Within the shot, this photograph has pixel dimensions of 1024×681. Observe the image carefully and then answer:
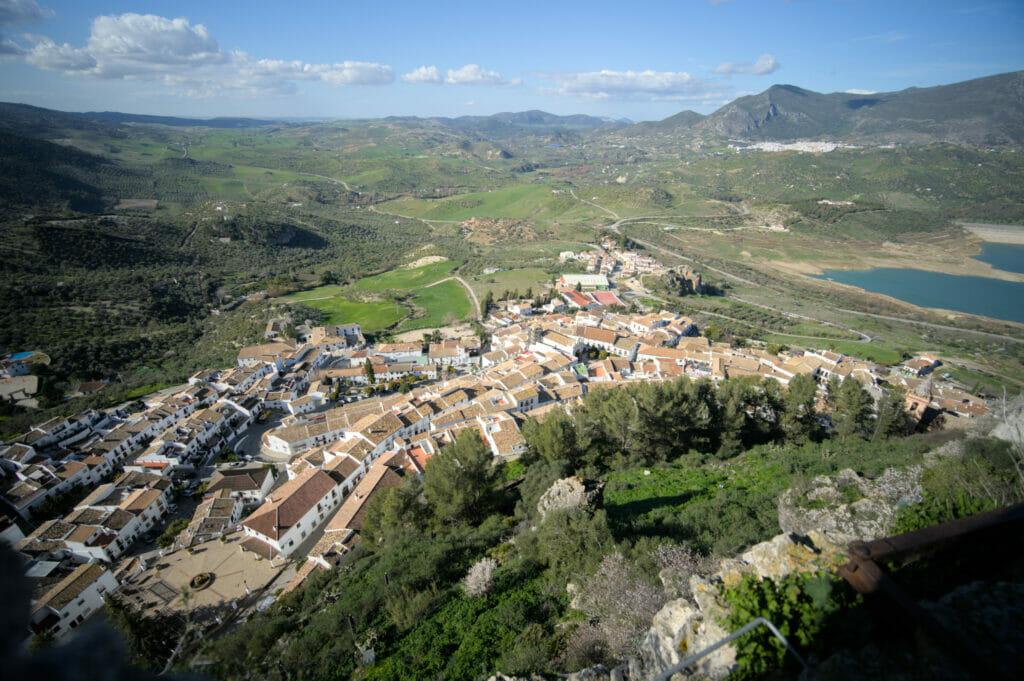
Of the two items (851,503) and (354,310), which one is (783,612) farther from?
(354,310)

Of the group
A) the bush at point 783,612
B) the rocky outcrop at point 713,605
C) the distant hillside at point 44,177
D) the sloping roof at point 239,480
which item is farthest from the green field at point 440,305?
the distant hillside at point 44,177

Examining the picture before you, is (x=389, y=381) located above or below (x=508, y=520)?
below

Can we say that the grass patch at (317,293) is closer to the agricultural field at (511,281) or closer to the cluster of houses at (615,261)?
the agricultural field at (511,281)

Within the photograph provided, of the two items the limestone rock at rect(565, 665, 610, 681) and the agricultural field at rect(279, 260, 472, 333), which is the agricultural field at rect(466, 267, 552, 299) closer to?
the agricultural field at rect(279, 260, 472, 333)

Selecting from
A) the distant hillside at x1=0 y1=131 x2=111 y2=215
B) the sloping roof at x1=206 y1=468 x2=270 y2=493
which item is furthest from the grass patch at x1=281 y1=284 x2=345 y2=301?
the distant hillside at x1=0 y1=131 x2=111 y2=215

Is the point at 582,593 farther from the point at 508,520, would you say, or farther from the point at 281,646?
the point at 281,646

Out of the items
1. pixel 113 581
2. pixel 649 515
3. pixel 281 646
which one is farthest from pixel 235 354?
pixel 649 515
